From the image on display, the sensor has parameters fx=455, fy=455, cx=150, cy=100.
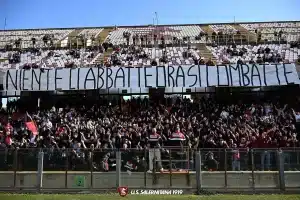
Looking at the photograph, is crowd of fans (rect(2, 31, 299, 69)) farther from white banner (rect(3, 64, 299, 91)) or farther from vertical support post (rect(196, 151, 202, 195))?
vertical support post (rect(196, 151, 202, 195))

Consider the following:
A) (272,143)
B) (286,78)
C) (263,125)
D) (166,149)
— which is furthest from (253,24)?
(166,149)

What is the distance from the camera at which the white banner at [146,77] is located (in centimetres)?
2940

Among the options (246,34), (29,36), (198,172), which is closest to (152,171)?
(198,172)

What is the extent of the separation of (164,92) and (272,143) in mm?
11193

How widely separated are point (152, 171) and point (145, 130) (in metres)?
6.06

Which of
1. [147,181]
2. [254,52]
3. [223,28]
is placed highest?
[223,28]

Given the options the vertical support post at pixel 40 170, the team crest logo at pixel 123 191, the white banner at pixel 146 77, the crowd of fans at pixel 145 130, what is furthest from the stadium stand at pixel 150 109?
the team crest logo at pixel 123 191

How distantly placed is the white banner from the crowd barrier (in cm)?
1208

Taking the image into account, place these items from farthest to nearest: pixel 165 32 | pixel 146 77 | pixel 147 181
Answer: pixel 165 32 < pixel 146 77 < pixel 147 181

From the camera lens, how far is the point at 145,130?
78.3 feet

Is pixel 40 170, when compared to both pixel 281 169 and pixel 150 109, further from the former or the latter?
pixel 150 109

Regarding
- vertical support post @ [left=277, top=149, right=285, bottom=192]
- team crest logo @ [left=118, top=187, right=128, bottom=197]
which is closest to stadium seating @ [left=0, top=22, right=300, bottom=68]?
vertical support post @ [left=277, top=149, right=285, bottom=192]

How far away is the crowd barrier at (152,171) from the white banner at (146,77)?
1208 cm

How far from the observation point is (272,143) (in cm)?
2164
